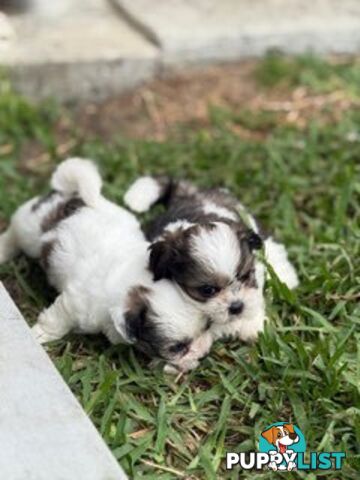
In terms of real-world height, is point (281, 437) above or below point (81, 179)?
below

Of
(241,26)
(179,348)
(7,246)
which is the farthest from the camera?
(241,26)

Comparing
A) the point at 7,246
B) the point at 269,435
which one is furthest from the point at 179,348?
the point at 7,246

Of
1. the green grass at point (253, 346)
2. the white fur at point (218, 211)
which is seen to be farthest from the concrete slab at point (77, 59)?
the white fur at point (218, 211)

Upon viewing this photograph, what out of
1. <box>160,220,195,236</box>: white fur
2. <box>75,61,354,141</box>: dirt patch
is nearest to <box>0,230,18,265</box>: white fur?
<box>160,220,195,236</box>: white fur

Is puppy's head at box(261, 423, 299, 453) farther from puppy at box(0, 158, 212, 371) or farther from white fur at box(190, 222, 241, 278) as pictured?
white fur at box(190, 222, 241, 278)

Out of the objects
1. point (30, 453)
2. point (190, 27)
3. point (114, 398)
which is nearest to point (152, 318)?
point (114, 398)

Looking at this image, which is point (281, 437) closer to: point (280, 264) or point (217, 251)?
point (217, 251)
